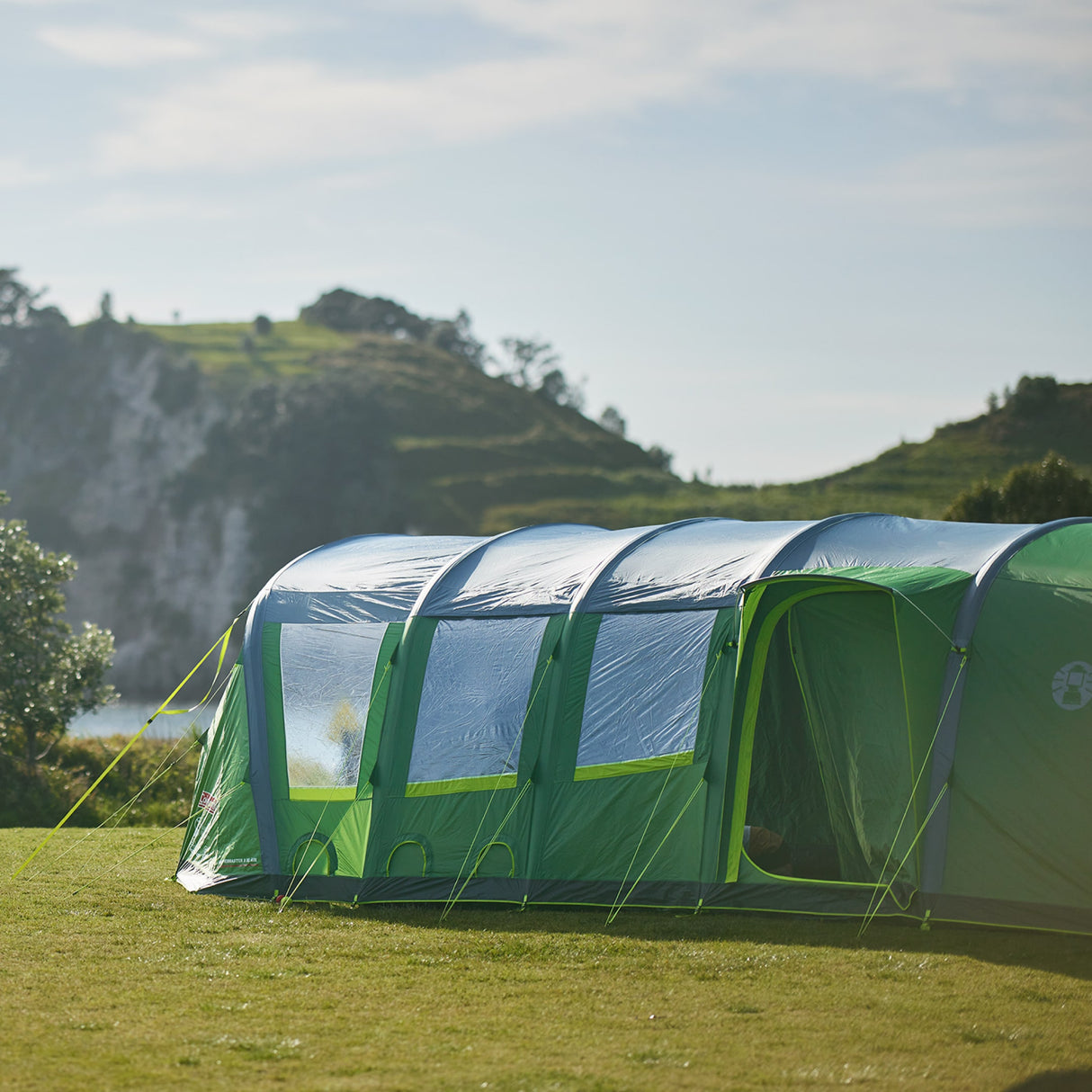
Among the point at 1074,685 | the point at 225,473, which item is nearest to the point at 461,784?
the point at 1074,685

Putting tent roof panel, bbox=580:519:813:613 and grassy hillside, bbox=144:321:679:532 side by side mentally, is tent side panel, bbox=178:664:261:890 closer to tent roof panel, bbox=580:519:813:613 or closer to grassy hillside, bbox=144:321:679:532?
tent roof panel, bbox=580:519:813:613

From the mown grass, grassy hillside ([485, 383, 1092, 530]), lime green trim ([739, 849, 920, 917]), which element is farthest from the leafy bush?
grassy hillside ([485, 383, 1092, 530])

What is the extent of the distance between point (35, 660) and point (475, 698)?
429 inches

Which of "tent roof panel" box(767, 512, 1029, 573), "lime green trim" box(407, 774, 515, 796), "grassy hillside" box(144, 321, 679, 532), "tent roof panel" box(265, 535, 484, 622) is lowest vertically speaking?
"lime green trim" box(407, 774, 515, 796)

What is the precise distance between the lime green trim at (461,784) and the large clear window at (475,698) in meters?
0.03

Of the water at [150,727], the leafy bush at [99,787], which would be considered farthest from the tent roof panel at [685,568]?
the leafy bush at [99,787]

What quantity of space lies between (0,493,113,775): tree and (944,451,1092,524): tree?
15.9 meters

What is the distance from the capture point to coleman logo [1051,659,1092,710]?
320 inches

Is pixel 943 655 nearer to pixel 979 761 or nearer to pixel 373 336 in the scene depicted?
pixel 979 761

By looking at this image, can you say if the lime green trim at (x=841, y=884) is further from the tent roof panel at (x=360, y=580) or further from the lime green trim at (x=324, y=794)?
the tent roof panel at (x=360, y=580)

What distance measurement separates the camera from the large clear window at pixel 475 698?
9.41 meters

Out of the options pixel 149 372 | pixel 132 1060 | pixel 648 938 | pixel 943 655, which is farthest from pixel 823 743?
pixel 149 372

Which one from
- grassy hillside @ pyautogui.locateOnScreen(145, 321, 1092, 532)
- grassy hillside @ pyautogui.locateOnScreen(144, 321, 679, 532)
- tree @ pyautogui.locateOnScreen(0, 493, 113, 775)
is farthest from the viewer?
grassy hillside @ pyautogui.locateOnScreen(144, 321, 679, 532)

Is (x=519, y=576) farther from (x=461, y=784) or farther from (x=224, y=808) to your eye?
(x=224, y=808)
